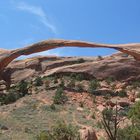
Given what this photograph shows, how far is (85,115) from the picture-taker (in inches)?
1294

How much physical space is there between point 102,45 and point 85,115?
30.8 feet

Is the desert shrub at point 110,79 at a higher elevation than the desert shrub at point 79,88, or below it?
higher

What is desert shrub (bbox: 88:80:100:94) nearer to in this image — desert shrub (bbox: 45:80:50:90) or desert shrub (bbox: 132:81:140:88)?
desert shrub (bbox: 132:81:140:88)

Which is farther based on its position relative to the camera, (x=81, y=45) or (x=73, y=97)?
(x=81, y=45)

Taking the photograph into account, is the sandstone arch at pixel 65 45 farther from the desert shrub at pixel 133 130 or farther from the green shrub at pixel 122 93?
the desert shrub at pixel 133 130

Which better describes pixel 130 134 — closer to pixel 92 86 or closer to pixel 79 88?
pixel 92 86

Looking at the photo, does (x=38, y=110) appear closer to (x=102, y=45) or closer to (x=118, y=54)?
(x=102, y=45)

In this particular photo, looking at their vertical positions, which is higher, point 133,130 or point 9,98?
point 9,98

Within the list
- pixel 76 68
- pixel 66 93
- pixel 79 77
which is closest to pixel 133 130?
pixel 66 93

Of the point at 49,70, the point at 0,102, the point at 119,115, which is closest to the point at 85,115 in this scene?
the point at 119,115

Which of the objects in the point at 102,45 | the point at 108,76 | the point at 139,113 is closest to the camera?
the point at 139,113

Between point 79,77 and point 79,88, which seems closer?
point 79,88

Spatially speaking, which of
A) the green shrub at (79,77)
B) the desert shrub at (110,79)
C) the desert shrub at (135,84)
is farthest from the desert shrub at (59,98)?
the desert shrub at (135,84)

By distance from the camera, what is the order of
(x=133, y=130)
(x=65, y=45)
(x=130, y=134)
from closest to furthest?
(x=133, y=130) < (x=130, y=134) < (x=65, y=45)
